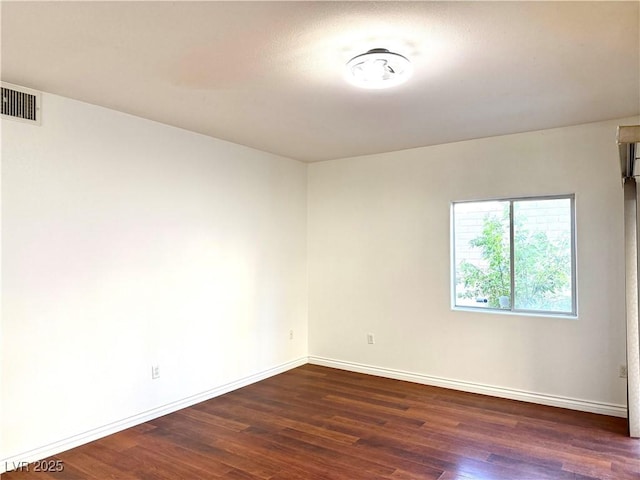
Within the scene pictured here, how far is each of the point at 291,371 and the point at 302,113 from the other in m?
3.03

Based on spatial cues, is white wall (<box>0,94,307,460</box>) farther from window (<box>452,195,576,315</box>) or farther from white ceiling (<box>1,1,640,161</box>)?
window (<box>452,195,576,315</box>)

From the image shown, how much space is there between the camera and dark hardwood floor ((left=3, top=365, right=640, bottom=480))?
8.96ft

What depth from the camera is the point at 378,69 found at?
2.48 metres

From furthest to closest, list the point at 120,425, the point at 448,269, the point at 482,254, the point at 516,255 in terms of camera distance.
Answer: the point at 448,269 → the point at 482,254 → the point at 516,255 → the point at 120,425

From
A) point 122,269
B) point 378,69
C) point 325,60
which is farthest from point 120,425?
point 378,69

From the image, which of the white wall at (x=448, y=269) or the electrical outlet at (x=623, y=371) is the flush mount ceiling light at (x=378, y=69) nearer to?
the white wall at (x=448, y=269)

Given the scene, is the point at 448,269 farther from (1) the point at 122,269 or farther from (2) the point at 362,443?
(1) the point at 122,269

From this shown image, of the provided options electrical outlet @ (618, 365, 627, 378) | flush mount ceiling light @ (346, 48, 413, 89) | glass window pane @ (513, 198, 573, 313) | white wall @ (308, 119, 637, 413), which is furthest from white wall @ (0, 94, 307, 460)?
electrical outlet @ (618, 365, 627, 378)

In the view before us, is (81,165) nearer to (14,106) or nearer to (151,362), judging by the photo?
(14,106)

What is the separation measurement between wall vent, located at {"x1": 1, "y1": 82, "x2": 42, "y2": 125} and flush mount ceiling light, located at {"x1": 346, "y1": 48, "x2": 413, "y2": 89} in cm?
214

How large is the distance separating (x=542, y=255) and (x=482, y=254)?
550 millimetres

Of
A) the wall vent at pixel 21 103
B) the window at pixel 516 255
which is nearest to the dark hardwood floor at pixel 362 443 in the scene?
the window at pixel 516 255

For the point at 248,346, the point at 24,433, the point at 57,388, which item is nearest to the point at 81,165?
the point at 57,388

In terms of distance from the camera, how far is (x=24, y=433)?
2.82 m
